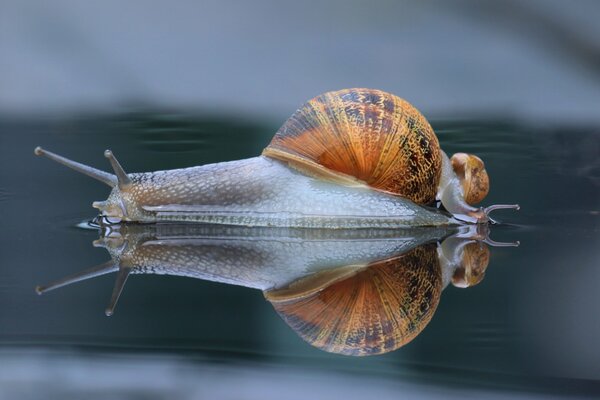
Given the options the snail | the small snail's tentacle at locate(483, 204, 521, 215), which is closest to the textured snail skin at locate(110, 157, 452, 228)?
the snail

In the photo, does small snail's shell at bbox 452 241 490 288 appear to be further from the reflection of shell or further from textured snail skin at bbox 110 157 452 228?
textured snail skin at bbox 110 157 452 228

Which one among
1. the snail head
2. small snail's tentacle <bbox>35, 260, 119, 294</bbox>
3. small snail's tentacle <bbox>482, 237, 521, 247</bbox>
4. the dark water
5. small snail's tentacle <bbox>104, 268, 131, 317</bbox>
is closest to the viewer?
the dark water

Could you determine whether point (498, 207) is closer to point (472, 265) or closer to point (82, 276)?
point (472, 265)

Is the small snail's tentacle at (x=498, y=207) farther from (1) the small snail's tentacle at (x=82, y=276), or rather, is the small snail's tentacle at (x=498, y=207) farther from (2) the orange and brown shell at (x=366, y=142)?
(1) the small snail's tentacle at (x=82, y=276)

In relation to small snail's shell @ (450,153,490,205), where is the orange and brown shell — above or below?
above

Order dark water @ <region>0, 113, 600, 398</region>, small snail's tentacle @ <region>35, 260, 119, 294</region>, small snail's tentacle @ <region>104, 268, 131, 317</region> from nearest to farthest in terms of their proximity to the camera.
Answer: dark water @ <region>0, 113, 600, 398</region> → small snail's tentacle @ <region>104, 268, 131, 317</region> → small snail's tentacle @ <region>35, 260, 119, 294</region>

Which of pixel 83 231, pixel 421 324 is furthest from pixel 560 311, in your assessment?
pixel 83 231

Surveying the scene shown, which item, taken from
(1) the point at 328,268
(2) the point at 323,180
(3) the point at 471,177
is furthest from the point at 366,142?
(1) the point at 328,268
